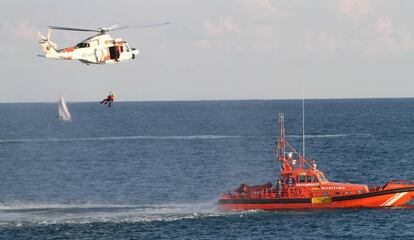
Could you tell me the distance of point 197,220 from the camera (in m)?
69.5

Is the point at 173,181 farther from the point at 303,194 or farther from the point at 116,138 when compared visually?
the point at 116,138

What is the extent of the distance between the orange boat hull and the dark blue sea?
78cm

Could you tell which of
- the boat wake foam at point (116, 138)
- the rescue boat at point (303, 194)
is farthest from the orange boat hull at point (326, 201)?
the boat wake foam at point (116, 138)

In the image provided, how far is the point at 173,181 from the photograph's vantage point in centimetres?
10062

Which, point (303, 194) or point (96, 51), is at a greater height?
point (96, 51)

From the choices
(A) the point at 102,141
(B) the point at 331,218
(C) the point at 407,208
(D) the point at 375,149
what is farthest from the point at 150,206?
(A) the point at 102,141

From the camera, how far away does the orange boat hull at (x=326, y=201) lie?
7238cm

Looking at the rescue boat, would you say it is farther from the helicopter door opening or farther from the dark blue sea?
the helicopter door opening

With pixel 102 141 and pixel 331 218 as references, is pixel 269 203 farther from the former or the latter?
pixel 102 141

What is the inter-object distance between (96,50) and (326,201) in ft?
80.7

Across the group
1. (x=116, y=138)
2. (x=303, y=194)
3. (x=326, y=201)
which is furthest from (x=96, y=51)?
(x=116, y=138)

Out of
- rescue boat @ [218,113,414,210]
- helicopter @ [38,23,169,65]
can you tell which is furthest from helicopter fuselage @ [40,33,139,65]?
rescue boat @ [218,113,414,210]

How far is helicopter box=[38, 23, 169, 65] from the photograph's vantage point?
61.5 metres

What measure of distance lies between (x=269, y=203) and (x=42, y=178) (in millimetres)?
42915
